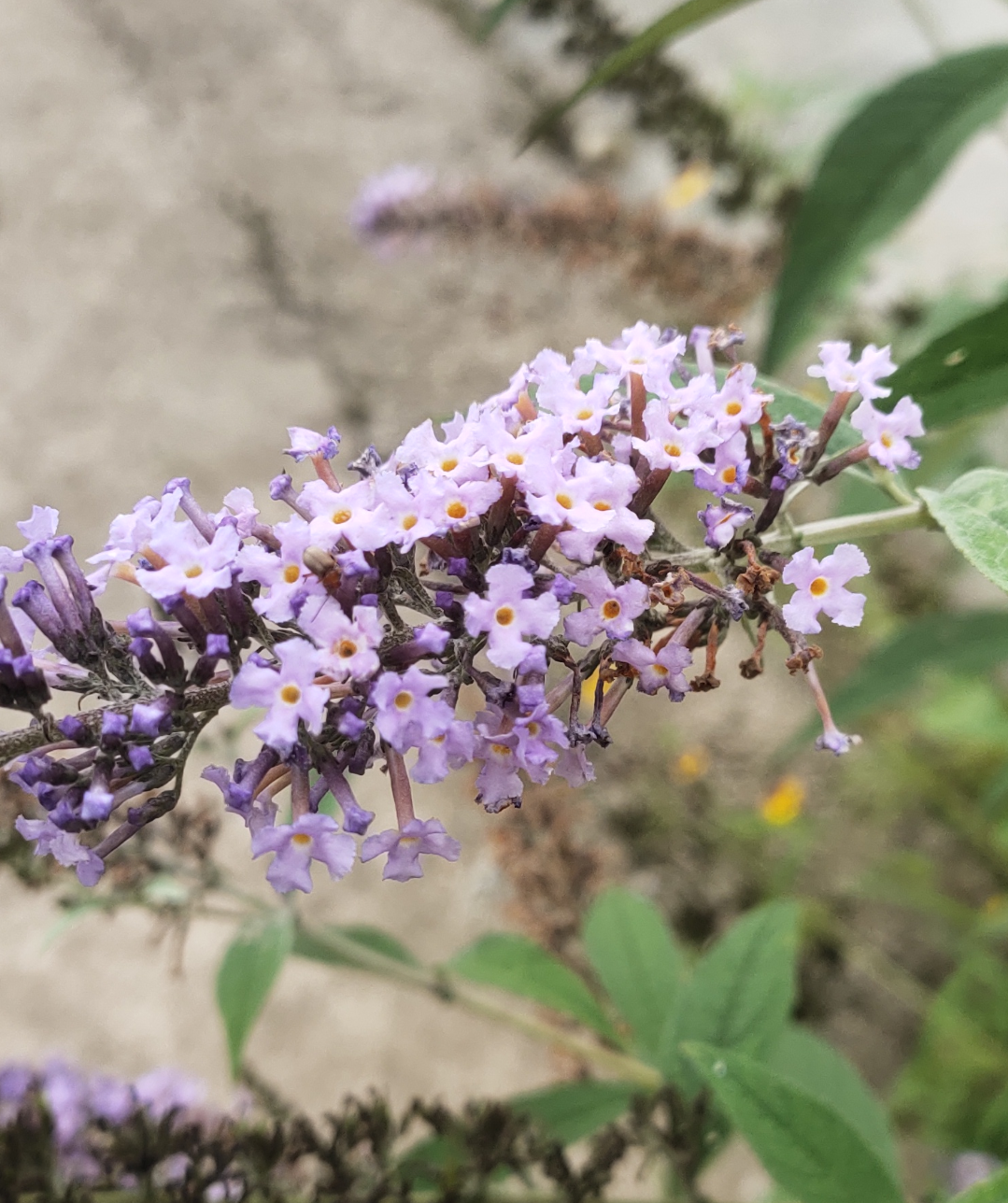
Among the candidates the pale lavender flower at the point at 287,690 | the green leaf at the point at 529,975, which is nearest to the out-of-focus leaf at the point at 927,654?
the green leaf at the point at 529,975

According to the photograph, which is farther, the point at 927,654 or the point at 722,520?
the point at 927,654

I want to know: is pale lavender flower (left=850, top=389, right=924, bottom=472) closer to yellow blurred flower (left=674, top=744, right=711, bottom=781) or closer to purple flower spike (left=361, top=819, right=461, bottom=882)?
purple flower spike (left=361, top=819, right=461, bottom=882)

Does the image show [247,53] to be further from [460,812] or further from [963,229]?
[460,812]

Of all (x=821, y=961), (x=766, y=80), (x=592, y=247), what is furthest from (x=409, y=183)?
(x=821, y=961)

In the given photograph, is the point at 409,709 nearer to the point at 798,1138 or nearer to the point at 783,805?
the point at 798,1138

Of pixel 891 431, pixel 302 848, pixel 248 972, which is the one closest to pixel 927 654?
pixel 891 431

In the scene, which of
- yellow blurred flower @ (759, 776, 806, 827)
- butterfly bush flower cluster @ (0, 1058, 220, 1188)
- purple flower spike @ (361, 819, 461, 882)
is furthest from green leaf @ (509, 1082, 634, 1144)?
yellow blurred flower @ (759, 776, 806, 827)
